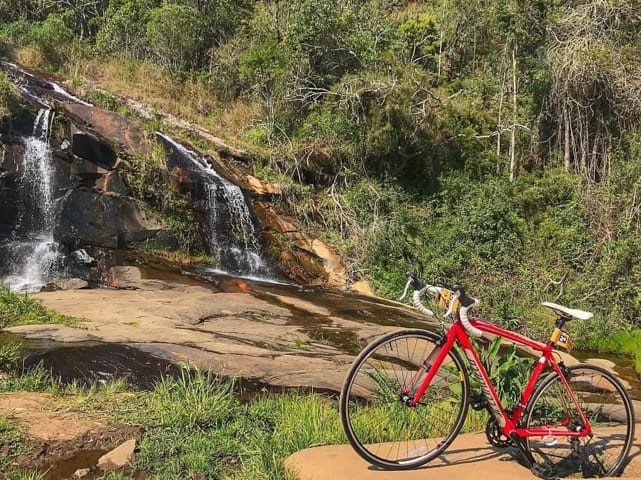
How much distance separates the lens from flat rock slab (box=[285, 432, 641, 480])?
9.46ft

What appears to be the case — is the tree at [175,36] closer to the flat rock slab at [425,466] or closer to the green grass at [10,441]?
the green grass at [10,441]

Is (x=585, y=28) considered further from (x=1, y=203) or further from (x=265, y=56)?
(x=1, y=203)

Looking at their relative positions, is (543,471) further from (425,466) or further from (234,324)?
(234,324)

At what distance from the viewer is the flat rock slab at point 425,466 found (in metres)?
2.88

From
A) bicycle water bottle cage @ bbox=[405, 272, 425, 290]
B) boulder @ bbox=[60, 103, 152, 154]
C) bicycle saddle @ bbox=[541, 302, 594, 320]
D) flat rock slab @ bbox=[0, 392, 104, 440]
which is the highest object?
boulder @ bbox=[60, 103, 152, 154]

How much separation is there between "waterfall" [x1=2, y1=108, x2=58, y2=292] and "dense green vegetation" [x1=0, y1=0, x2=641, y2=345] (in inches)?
217

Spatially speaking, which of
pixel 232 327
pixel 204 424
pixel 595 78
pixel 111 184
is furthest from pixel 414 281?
pixel 595 78

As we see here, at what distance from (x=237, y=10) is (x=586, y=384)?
23.0 m

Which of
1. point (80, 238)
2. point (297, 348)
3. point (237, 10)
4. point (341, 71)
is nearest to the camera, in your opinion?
point (297, 348)

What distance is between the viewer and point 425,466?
3.18 metres

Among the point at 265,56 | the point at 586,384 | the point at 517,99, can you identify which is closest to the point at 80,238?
the point at 265,56

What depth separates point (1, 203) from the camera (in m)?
12.4

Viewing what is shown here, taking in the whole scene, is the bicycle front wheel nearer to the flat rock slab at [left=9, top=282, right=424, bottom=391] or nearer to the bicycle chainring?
the bicycle chainring

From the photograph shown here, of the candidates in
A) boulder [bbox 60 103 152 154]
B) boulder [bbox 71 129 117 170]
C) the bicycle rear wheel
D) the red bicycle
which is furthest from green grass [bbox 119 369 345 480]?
boulder [bbox 60 103 152 154]
